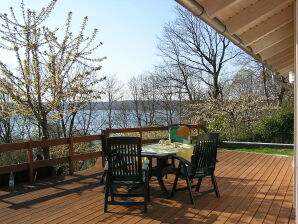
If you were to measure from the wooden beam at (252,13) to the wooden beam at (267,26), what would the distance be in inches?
16.2

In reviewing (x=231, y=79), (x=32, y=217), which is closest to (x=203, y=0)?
(x=32, y=217)

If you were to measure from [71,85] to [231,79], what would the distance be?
13.0 metres

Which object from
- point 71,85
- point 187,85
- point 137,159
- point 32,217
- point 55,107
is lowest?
point 32,217

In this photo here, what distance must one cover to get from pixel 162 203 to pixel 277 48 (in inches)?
122

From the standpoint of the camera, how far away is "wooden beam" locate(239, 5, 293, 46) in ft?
11.1

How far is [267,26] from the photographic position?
11.6 ft

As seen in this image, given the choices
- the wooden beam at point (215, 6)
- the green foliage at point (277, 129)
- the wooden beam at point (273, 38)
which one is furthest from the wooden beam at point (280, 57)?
the green foliage at point (277, 129)

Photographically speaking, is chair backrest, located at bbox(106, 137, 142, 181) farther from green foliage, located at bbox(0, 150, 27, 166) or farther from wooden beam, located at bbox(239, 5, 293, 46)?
green foliage, located at bbox(0, 150, 27, 166)

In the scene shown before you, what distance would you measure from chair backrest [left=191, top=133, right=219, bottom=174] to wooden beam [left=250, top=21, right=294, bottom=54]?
56.1 inches

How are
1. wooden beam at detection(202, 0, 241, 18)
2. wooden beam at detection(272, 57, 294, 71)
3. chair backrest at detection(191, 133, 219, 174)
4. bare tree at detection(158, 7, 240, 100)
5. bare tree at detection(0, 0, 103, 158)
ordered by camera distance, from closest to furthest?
wooden beam at detection(202, 0, 241, 18) < chair backrest at detection(191, 133, 219, 174) < wooden beam at detection(272, 57, 294, 71) < bare tree at detection(0, 0, 103, 158) < bare tree at detection(158, 7, 240, 100)

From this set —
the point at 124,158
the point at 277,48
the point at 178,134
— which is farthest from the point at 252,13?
the point at 178,134

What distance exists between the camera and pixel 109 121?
20.7 metres

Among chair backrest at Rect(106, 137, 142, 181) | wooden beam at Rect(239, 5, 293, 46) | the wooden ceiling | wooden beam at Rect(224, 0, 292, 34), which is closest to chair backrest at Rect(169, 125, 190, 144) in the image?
the wooden ceiling

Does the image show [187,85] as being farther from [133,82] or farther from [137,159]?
[137,159]
